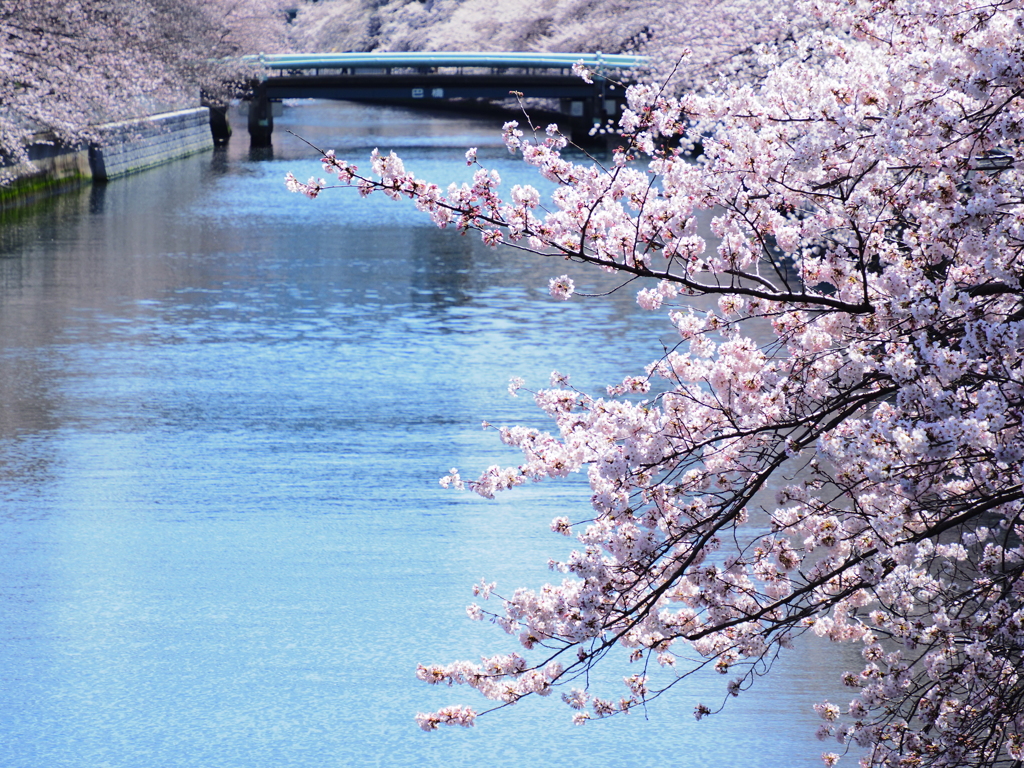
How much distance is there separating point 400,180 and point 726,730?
2.79 m

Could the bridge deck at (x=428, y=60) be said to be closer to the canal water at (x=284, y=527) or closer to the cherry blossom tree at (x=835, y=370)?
the canal water at (x=284, y=527)

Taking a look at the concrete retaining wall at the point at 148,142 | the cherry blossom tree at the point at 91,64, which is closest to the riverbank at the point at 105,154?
the concrete retaining wall at the point at 148,142

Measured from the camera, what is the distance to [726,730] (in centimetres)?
584

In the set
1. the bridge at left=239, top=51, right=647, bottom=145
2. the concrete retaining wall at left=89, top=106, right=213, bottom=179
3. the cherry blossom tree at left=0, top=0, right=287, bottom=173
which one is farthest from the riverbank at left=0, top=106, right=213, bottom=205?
the bridge at left=239, top=51, right=647, bottom=145

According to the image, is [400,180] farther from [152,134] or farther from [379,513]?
[152,134]

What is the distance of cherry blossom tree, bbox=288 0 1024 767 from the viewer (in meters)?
3.70

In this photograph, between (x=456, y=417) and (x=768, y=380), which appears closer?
(x=768, y=380)

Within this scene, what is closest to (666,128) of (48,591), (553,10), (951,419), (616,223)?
(616,223)

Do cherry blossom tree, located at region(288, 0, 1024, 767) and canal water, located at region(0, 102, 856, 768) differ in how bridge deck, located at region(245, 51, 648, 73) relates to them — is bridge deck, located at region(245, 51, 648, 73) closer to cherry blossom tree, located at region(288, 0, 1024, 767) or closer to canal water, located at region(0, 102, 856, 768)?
canal water, located at region(0, 102, 856, 768)

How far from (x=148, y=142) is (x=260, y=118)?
1562cm

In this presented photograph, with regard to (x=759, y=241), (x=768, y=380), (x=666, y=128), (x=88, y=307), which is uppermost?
(x=666, y=128)

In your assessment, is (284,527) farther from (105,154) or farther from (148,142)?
(148,142)

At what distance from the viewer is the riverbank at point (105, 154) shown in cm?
2986

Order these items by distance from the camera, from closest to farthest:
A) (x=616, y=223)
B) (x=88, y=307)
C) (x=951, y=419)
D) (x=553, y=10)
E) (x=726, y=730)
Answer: (x=951, y=419) → (x=616, y=223) → (x=726, y=730) → (x=88, y=307) → (x=553, y=10)
